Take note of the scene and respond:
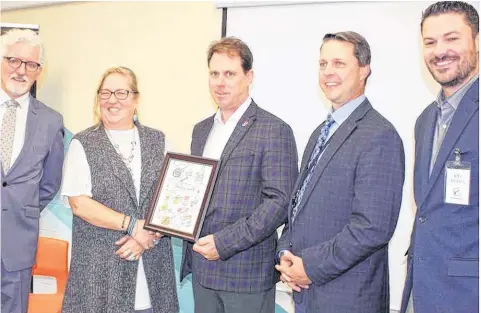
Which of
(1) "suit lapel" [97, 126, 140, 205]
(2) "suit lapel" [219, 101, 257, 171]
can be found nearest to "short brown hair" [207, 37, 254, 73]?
(2) "suit lapel" [219, 101, 257, 171]

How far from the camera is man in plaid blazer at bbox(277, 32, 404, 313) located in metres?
2.08

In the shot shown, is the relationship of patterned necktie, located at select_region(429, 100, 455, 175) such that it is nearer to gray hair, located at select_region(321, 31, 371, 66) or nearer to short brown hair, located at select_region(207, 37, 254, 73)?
gray hair, located at select_region(321, 31, 371, 66)

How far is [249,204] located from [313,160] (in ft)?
1.31

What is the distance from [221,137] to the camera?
2.68 meters

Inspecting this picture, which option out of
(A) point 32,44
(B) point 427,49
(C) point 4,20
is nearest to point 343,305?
(B) point 427,49

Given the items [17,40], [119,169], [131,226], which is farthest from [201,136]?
[17,40]

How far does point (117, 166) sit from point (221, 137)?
58cm

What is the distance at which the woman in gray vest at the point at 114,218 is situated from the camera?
2.67 meters

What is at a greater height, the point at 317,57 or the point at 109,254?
the point at 317,57

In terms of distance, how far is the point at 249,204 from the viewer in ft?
8.21

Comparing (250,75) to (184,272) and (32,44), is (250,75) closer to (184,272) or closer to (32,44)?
(184,272)

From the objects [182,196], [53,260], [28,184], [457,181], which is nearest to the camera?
[457,181]

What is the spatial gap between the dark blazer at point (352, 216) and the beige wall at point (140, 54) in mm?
1931

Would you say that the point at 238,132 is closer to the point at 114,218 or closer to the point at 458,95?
the point at 114,218
